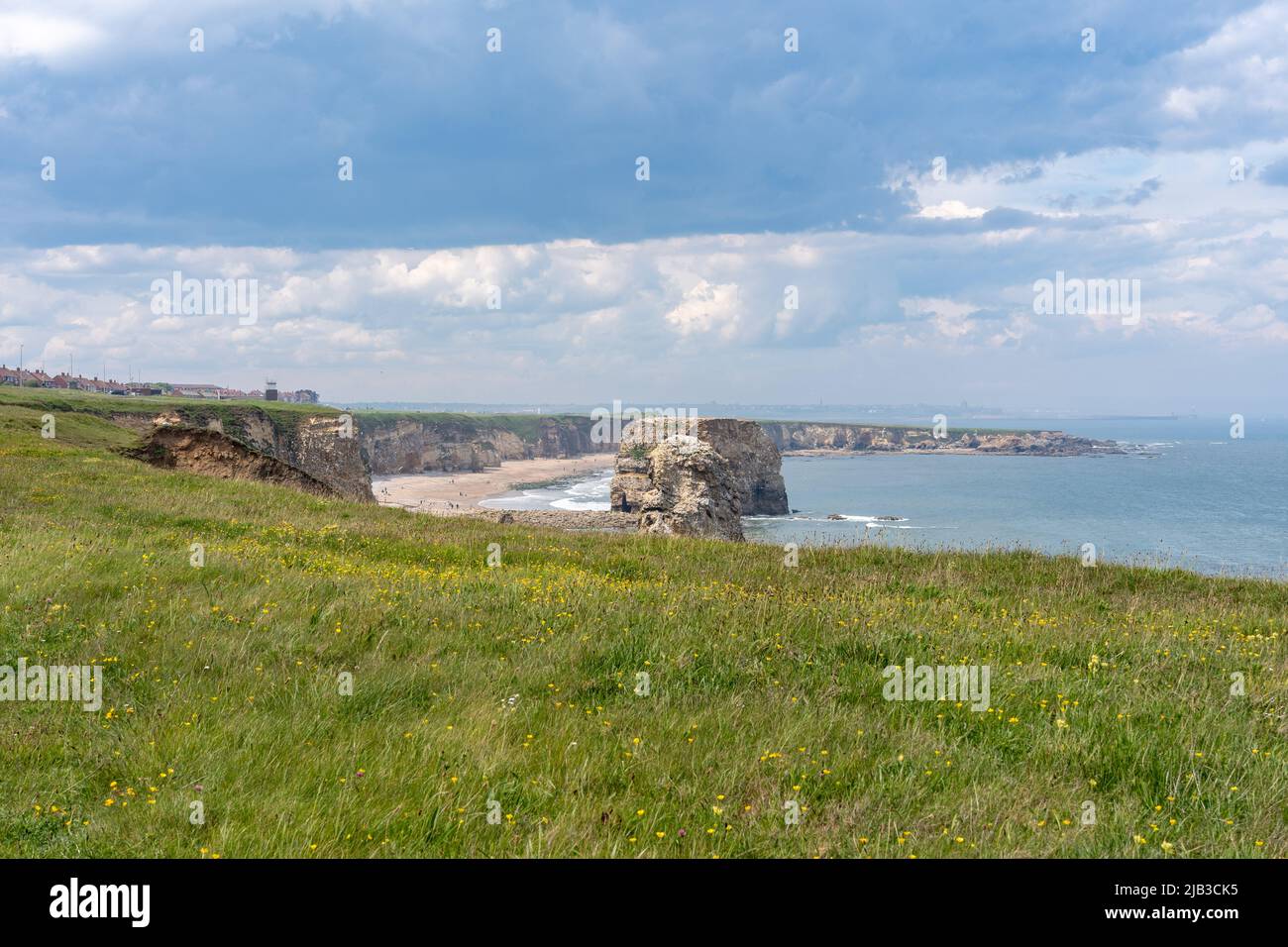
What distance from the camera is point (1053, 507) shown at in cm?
10588

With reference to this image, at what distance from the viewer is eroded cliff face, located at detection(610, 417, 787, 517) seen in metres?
86.8

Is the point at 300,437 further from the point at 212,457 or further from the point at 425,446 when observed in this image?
the point at 425,446

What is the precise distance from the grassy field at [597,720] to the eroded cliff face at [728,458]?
72537 mm

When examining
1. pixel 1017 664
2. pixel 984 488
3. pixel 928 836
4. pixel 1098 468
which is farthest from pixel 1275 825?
pixel 1098 468

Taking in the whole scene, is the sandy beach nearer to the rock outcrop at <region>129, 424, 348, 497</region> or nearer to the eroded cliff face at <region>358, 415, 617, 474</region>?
the eroded cliff face at <region>358, 415, 617, 474</region>

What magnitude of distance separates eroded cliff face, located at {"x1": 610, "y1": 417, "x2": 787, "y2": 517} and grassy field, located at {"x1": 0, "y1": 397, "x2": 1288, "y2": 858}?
238ft

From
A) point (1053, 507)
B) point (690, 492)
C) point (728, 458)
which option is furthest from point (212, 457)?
point (1053, 507)

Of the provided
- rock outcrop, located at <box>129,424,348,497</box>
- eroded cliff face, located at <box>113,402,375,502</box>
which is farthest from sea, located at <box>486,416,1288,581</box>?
rock outcrop, located at <box>129,424,348,497</box>

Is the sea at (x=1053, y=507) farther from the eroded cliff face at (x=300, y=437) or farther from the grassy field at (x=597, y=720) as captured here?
the grassy field at (x=597, y=720)

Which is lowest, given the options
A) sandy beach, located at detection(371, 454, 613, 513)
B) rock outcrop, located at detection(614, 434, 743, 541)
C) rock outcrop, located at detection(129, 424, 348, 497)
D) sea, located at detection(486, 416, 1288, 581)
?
sea, located at detection(486, 416, 1288, 581)

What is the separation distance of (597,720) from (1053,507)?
115 meters
